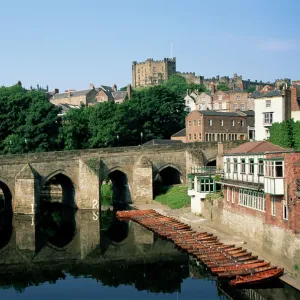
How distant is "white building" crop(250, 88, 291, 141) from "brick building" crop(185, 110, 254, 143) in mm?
14350

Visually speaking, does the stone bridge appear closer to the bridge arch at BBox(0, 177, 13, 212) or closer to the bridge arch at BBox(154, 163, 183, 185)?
the bridge arch at BBox(154, 163, 183, 185)

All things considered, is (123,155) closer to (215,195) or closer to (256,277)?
(215,195)

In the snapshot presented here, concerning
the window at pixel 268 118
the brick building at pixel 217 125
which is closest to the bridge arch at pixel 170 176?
the brick building at pixel 217 125

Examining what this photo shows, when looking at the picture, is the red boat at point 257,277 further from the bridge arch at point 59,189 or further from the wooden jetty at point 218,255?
the bridge arch at point 59,189

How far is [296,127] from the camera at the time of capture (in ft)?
179

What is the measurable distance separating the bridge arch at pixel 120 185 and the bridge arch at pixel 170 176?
3.99 metres

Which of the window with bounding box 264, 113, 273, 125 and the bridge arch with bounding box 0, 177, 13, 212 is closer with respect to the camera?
the window with bounding box 264, 113, 273, 125

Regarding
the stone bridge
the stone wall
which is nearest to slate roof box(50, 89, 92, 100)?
the stone bridge

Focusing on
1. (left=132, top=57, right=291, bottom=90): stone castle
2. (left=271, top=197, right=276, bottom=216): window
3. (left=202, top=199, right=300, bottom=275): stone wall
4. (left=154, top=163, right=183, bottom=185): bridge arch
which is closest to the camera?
(left=202, top=199, right=300, bottom=275): stone wall

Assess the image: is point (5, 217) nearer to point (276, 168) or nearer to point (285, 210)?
point (276, 168)

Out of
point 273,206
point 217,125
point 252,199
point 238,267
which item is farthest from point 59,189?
point 238,267

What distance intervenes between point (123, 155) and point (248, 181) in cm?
2777

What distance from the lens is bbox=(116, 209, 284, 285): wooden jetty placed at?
26923 mm

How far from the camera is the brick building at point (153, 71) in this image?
7096 inches
